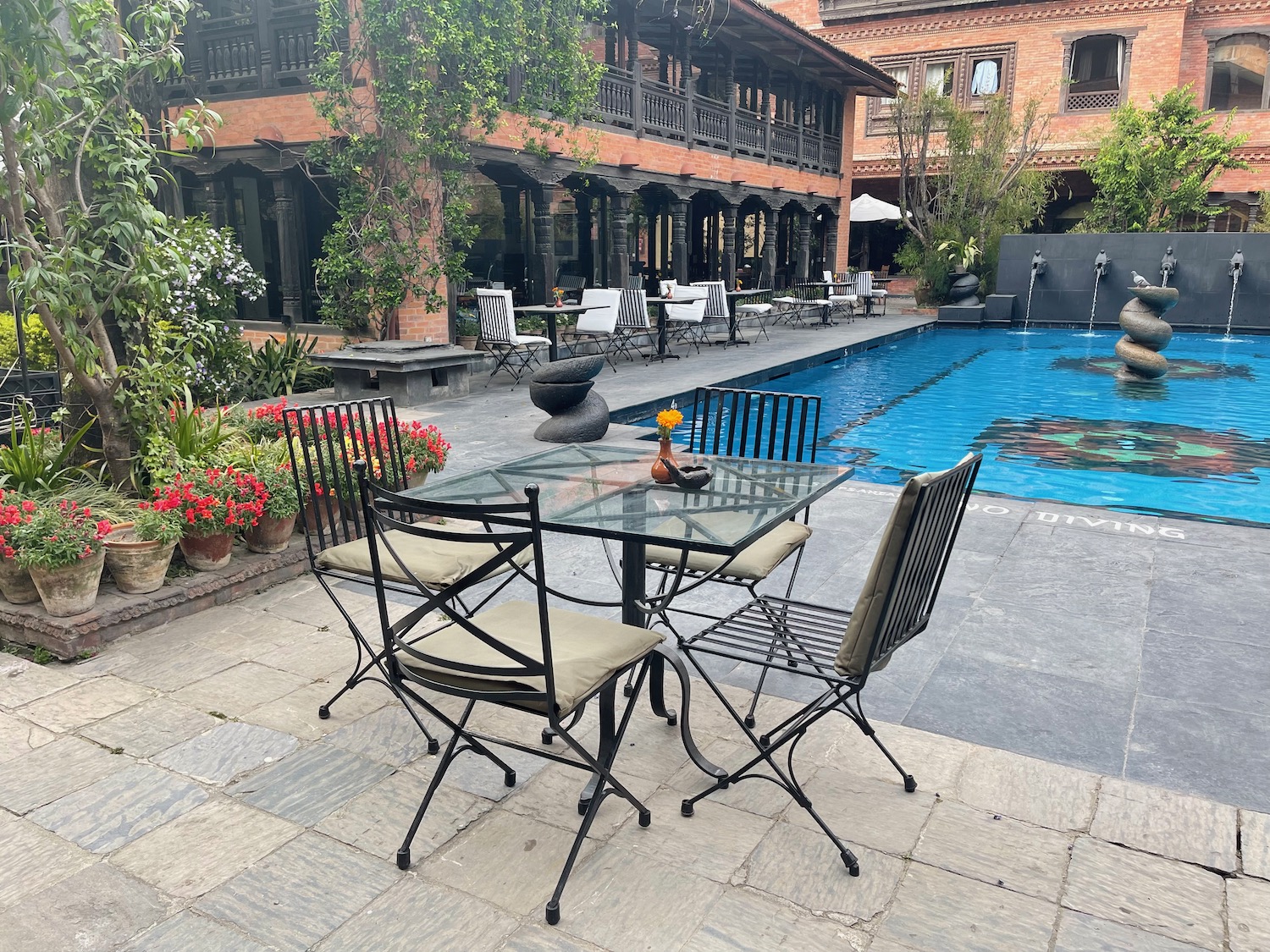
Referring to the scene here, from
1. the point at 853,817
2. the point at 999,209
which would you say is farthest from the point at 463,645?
the point at 999,209

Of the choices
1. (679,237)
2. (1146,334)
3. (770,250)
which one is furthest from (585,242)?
(1146,334)

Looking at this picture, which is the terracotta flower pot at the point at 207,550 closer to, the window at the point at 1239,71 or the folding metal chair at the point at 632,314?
the folding metal chair at the point at 632,314

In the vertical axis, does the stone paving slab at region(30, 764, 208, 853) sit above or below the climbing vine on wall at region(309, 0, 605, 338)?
below

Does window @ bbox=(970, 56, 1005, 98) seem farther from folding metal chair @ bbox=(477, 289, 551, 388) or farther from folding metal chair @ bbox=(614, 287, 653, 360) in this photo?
folding metal chair @ bbox=(477, 289, 551, 388)

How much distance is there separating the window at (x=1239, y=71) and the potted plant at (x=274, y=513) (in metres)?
27.7

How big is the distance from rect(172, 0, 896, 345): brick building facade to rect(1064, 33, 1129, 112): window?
618 cm

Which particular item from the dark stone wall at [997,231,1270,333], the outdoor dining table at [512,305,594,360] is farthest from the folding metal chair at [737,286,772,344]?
the dark stone wall at [997,231,1270,333]

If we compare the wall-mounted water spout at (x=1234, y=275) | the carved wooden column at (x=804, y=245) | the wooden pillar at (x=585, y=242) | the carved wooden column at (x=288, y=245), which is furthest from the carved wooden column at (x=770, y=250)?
the carved wooden column at (x=288, y=245)

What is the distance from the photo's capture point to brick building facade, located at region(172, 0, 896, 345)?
11414mm

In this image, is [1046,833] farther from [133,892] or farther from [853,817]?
[133,892]

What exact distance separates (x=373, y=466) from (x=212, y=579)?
962 millimetres

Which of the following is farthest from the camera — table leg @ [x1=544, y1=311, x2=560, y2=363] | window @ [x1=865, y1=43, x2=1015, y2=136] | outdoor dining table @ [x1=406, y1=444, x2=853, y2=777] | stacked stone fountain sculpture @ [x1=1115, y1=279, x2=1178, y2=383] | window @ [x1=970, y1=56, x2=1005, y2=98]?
window @ [x1=970, y1=56, x2=1005, y2=98]

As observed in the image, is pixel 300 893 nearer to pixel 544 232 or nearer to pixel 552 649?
pixel 552 649

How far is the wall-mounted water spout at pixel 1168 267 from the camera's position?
18141 mm
